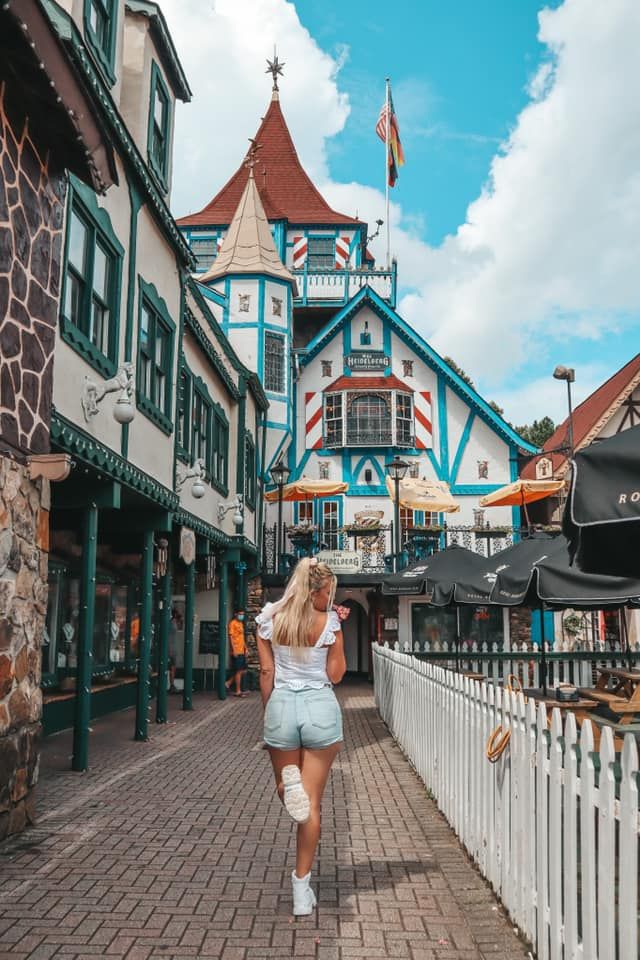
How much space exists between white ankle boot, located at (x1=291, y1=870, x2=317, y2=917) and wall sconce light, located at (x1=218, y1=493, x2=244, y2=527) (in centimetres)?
1318

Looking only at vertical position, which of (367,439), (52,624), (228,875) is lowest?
(228,875)

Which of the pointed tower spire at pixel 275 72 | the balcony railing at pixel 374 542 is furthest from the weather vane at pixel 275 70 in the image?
the balcony railing at pixel 374 542

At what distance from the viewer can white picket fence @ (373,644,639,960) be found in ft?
Result: 9.88

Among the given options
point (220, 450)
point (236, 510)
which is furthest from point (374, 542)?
point (220, 450)

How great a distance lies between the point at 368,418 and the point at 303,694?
23514 millimetres

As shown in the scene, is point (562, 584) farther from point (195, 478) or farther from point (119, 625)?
point (119, 625)

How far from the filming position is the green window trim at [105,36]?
8.94 meters

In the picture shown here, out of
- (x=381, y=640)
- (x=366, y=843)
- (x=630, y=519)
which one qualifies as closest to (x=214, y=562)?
(x=381, y=640)

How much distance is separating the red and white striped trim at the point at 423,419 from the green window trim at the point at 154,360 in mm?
16514

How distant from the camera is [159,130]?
12.3 meters

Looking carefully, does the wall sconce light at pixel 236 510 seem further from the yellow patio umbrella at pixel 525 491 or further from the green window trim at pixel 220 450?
the yellow patio umbrella at pixel 525 491

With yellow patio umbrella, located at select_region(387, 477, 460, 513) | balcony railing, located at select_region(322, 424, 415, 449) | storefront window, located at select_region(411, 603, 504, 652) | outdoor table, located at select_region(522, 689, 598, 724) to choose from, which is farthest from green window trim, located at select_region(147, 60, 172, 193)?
balcony railing, located at select_region(322, 424, 415, 449)

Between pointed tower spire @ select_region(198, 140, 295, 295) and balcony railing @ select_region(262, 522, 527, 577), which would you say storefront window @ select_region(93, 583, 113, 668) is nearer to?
balcony railing @ select_region(262, 522, 527, 577)

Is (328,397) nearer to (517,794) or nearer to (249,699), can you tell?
(249,699)
